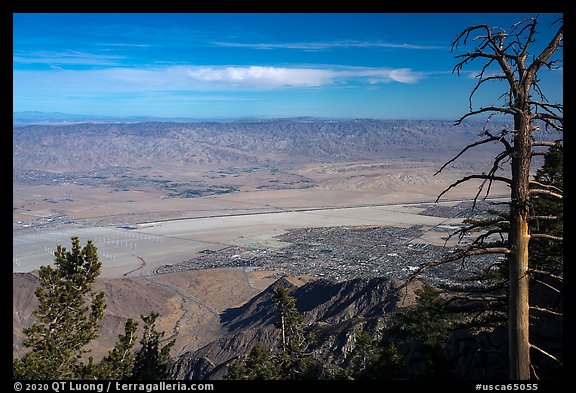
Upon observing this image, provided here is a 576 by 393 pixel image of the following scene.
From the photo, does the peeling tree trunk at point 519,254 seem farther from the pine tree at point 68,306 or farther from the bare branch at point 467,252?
the pine tree at point 68,306

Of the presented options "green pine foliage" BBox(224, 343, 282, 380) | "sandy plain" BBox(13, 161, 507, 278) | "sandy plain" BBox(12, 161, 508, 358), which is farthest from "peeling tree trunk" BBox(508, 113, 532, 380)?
"sandy plain" BBox(13, 161, 507, 278)

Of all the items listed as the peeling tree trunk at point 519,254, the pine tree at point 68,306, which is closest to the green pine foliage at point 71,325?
the pine tree at point 68,306

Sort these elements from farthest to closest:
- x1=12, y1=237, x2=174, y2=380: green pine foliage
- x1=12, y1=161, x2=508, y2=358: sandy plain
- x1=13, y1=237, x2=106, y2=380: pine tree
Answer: x1=12, y1=161, x2=508, y2=358: sandy plain → x1=13, y1=237, x2=106, y2=380: pine tree → x1=12, y1=237, x2=174, y2=380: green pine foliage

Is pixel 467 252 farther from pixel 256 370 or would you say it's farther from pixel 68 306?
pixel 68 306

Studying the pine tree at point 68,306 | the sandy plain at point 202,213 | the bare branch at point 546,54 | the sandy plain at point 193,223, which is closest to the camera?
the bare branch at point 546,54

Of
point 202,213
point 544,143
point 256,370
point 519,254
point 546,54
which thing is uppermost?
point 546,54

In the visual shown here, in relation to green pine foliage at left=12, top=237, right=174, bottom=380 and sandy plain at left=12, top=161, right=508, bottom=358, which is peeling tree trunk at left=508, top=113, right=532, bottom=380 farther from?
sandy plain at left=12, top=161, right=508, bottom=358

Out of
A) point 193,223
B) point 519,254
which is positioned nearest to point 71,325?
point 519,254

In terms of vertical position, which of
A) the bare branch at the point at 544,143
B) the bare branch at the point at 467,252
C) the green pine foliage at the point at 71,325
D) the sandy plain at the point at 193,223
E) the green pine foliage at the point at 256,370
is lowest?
the sandy plain at the point at 193,223

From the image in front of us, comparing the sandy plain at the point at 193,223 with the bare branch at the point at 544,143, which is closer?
the bare branch at the point at 544,143
